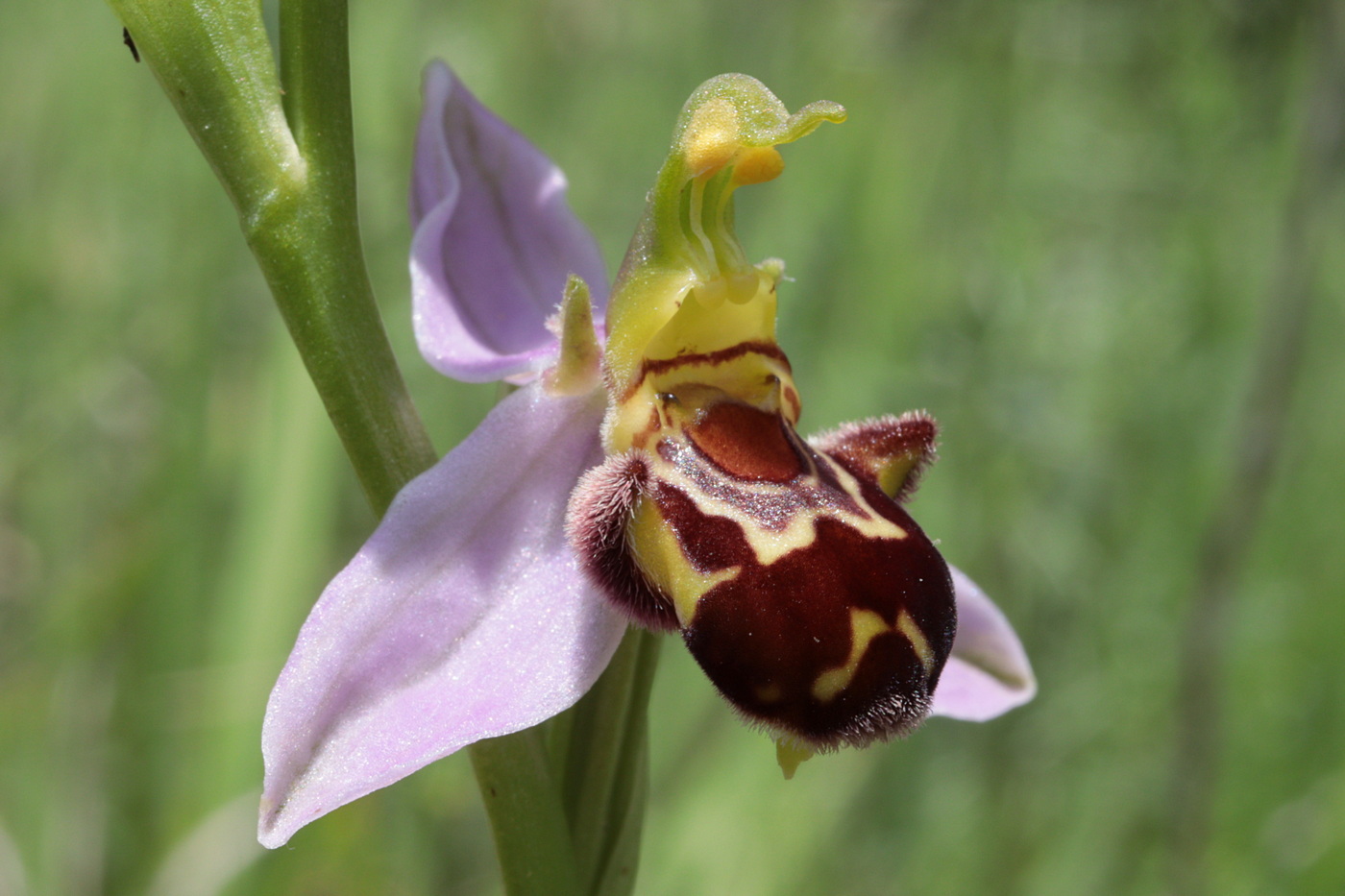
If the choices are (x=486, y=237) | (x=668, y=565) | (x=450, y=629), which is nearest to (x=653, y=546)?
(x=668, y=565)

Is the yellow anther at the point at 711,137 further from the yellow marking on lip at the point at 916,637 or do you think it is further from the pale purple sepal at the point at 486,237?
the yellow marking on lip at the point at 916,637

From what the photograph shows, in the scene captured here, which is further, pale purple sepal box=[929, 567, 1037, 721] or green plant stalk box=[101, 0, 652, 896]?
pale purple sepal box=[929, 567, 1037, 721]

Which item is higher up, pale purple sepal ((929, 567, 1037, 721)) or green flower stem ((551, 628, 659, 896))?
green flower stem ((551, 628, 659, 896))

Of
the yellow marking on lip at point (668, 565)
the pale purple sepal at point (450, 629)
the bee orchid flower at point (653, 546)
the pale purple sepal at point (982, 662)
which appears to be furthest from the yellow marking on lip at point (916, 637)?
the pale purple sepal at point (982, 662)

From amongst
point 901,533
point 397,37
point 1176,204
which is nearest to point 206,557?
point 397,37

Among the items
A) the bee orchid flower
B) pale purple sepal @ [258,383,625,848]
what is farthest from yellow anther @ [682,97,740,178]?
pale purple sepal @ [258,383,625,848]

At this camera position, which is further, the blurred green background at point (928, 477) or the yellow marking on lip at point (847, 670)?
the blurred green background at point (928, 477)

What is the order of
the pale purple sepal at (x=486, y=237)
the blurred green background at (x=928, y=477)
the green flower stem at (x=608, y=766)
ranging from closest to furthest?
the green flower stem at (x=608, y=766), the pale purple sepal at (x=486, y=237), the blurred green background at (x=928, y=477)

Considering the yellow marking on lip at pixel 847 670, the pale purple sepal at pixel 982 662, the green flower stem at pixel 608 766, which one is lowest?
the pale purple sepal at pixel 982 662

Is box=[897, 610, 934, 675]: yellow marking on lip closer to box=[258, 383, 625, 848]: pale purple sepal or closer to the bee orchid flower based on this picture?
the bee orchid flower
